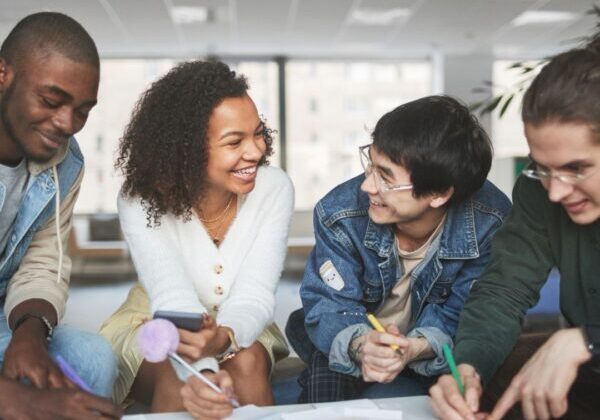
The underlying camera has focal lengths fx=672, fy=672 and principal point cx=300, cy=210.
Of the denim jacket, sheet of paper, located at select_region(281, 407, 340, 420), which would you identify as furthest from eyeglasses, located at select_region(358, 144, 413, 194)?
sheet of paper, located at select_region(281, 407, 340, 420)

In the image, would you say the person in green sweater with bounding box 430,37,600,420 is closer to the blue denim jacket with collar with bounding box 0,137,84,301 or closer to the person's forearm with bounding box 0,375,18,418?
the person's forearm with bounding box 0,375,18,418

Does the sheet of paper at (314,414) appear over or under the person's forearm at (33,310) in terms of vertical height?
under

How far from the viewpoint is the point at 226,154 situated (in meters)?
1.95

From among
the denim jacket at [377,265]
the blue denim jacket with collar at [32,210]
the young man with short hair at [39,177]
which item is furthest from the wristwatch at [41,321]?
the denim jacket at [377,265]

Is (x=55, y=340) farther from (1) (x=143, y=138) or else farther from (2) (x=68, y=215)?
(1) (x=143, y=138)

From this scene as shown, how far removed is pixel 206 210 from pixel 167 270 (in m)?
0.29

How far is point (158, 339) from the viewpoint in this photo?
4.02 ft

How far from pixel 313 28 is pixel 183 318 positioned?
7.24 meters

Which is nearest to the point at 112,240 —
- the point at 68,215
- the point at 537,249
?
the point at 68,215

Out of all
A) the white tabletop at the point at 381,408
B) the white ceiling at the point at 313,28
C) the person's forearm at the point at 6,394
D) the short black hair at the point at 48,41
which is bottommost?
the white tabletop at the point at 381,408

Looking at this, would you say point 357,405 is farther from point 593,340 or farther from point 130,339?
point 130,339

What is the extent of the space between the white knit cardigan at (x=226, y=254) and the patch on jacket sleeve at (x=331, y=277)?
0.53 ft

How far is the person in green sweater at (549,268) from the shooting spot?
125 cm

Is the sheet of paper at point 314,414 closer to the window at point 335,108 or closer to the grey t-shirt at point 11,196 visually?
the grey t-shirt at point 11,196
